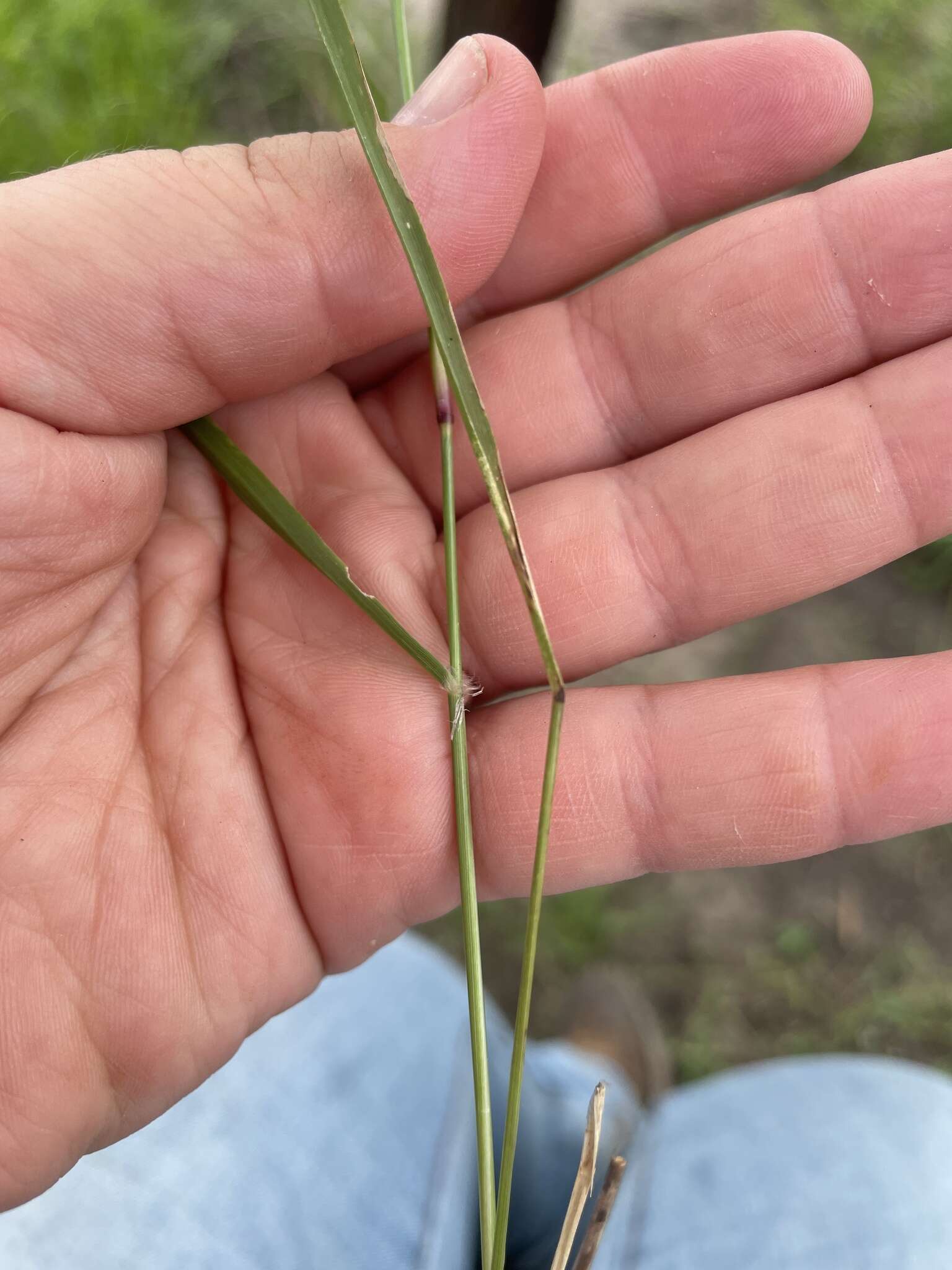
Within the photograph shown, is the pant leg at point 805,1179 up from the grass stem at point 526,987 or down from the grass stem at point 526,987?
down

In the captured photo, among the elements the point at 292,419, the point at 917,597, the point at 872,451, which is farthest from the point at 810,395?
the point at 917,597

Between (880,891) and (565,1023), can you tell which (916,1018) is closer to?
(880,891)

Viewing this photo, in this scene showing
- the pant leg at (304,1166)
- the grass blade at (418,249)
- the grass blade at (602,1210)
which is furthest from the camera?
the pant leg at (304,1166)

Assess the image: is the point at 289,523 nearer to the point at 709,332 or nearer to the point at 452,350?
the point at 452,350

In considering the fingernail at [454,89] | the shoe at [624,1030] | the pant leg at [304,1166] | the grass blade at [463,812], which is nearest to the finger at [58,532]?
the grass blade at [463,812]

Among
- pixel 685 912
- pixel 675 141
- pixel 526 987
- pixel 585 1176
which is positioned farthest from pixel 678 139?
pixel 685 912

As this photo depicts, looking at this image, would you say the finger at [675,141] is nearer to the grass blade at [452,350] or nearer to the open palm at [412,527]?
the open palm at [412,527]

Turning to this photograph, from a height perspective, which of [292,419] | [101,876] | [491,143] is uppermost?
[491,143]
